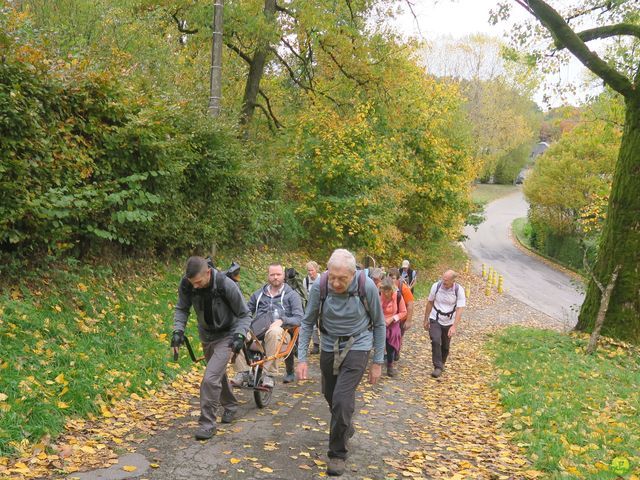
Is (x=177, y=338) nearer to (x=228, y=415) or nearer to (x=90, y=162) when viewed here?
(x=228, y=415)

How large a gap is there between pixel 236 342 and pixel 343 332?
1236 millimetres

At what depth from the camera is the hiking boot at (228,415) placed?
20.9ft

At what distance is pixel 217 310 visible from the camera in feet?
20.1

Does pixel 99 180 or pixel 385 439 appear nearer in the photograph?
pixel 385 439

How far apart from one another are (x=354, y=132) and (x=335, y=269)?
16171mm

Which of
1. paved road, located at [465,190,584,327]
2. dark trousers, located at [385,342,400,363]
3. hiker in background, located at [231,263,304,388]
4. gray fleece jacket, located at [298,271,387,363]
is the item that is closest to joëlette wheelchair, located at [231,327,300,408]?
hiker in background, located at [231,263,304,388]

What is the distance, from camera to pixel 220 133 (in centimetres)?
1237

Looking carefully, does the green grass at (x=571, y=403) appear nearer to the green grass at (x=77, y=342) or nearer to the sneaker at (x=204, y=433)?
the sneaker at (x=204, y=433)

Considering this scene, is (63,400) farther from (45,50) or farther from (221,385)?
(45,50)

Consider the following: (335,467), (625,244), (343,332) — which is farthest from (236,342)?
(625,244)

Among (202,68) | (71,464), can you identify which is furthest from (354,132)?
(71,464)

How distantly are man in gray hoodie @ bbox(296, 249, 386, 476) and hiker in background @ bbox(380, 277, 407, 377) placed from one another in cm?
386

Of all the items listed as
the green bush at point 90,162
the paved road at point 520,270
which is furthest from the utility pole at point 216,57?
the paved road at point 520,270

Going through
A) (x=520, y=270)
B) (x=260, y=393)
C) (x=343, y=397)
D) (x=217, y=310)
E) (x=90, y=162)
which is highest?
(x=90, y=162)
